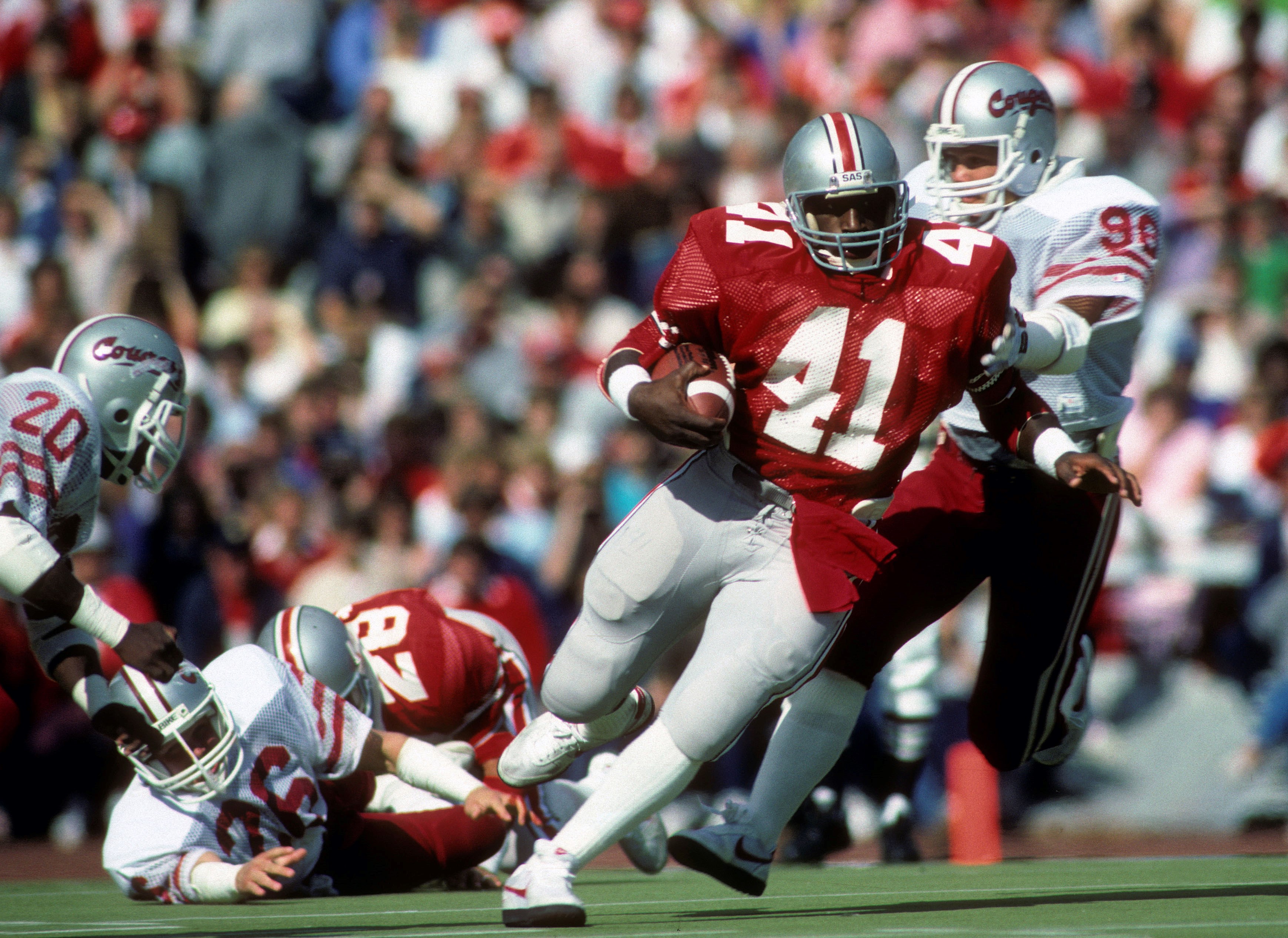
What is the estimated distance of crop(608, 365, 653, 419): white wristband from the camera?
4.18m

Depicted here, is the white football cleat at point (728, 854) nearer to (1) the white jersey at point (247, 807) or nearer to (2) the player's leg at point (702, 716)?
(2) the player's leg at point (702, 716)

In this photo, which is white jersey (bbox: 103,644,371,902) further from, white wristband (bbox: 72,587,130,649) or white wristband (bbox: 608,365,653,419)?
white wristband (bbox: 608,365,653,419)

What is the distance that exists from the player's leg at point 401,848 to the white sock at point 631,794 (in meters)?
1.03

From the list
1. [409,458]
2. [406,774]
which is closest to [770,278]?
[406,774]

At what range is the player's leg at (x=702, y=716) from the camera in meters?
4.08

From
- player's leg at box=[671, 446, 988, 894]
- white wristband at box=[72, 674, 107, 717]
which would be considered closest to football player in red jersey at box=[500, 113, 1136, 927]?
player's leg at box=[671, 446, 988, 894]

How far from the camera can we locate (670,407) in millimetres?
4023

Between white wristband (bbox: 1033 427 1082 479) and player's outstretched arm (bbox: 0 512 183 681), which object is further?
white wristband (bbox: 1033 427 1082 479)

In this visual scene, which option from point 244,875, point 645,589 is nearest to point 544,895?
point 645,589

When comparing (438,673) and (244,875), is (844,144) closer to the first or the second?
(438,673)

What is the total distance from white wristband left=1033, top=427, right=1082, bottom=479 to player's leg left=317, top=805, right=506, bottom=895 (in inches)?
71.9

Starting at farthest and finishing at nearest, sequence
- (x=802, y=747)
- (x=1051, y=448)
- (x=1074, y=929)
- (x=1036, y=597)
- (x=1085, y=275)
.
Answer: (x=1036, y=597) → (x=1085, y=275) → (x=802, y=747) → (x=1051, y=448) → (x=1074, y=929)

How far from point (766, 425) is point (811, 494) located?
0.20 metres

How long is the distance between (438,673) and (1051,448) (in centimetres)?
207
